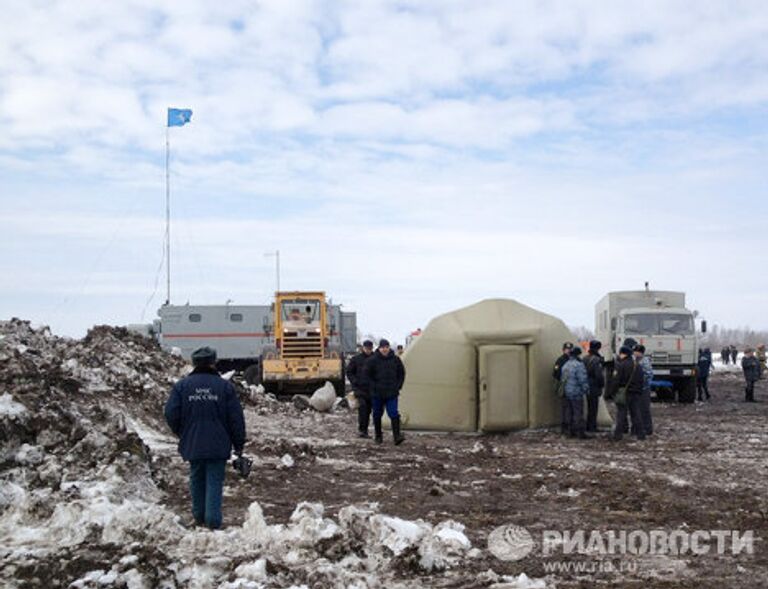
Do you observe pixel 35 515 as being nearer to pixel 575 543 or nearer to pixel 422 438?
pixel 575 543

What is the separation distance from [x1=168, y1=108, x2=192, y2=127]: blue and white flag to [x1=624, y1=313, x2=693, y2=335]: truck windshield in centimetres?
1608

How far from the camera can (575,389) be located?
49.0 ft

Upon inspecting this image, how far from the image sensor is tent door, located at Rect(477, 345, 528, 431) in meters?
15.5


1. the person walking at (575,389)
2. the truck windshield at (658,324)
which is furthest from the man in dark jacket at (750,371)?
the person walking at (575,389)

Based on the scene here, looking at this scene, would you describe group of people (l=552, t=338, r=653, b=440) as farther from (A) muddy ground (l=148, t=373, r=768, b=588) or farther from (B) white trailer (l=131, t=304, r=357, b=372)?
(B) white trailer (l=131, t=304, r=357, b=372)

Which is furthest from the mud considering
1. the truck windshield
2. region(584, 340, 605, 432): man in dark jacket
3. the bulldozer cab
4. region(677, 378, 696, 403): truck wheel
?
the bulldozer cab

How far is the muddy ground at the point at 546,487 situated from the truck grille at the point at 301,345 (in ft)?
31.9

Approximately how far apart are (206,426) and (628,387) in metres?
9.26

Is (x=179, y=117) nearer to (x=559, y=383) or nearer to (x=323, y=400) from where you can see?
(x=323, y=400)

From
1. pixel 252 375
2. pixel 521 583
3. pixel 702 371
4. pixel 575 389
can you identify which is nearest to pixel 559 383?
Answer: pixel 575 389

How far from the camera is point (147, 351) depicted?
2448 cm

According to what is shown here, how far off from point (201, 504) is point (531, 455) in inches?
253

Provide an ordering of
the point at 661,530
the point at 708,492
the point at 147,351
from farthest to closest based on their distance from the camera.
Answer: the point at 147,351 < the point at 708,492 < the point at 661,530

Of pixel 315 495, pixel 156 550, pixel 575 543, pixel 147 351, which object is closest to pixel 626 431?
pixel 315 495
